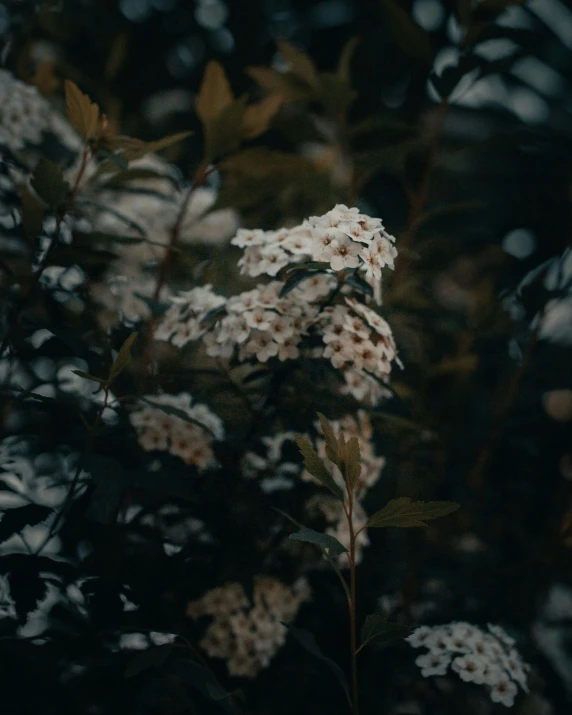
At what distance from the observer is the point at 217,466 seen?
104 centimetres

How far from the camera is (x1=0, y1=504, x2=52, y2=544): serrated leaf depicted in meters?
0.86

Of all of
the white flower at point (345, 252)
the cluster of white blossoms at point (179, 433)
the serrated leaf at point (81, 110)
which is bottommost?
the cluster of white blossoms at point (179, 433)

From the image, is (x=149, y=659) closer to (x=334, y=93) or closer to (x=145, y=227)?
(x=145, y=227)

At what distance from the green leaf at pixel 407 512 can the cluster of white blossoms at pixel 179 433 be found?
1.00ft

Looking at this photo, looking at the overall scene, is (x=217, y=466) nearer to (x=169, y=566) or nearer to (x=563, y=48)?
(x=169, y=566)

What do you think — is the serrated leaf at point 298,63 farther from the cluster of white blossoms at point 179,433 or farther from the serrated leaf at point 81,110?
the cluster of white blossoms at point 179,433

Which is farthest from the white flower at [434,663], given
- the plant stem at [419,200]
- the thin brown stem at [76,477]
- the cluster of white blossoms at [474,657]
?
the plant stem at [419,200]

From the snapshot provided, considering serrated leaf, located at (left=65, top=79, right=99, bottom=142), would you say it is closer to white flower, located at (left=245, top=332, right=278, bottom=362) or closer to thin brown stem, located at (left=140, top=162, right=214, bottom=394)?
thin brown stem, located at (left=140, top=162, right=214, bottom=394)

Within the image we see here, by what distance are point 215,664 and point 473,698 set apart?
1.55 feet

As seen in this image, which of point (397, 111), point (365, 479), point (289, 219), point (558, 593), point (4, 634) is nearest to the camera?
point (4, 634)

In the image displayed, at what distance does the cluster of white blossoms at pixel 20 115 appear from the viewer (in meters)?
1.25

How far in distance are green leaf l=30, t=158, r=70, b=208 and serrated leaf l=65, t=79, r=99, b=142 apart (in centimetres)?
9

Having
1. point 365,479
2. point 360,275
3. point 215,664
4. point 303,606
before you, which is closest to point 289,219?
point 360,275

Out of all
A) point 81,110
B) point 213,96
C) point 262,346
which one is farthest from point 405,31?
point 262,346
